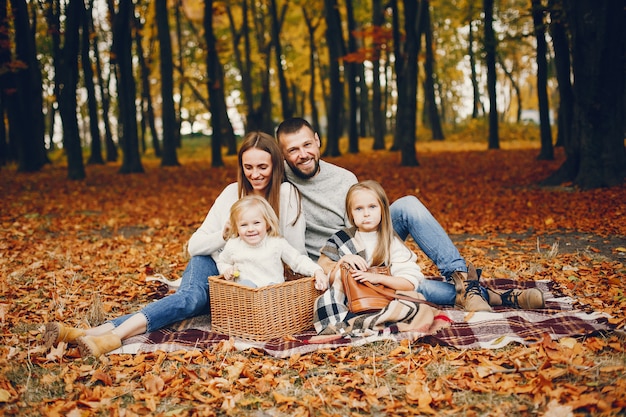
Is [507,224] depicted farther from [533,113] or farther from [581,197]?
[533,113]

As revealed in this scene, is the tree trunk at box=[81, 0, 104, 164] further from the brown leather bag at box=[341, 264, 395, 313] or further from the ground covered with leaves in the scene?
the brown leather bag at box=[341, 264, 395, 313]

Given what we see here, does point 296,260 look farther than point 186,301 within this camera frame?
No

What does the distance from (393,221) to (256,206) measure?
122 centimetres

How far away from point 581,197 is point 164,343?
7977 mm

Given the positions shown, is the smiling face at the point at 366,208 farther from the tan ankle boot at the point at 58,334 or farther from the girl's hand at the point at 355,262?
the tan ankle boot at the point at 58,334

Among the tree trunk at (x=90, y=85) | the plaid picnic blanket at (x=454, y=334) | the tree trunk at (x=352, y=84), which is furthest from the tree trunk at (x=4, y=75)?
the plaid picnic blanket at (x=454, y=334)

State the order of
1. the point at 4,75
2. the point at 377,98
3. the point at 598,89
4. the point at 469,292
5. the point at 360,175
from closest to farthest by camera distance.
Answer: the point at 469,292 < the point at 598,89 < the point at 360,175 < the point at 4,75 < the point at 377,98

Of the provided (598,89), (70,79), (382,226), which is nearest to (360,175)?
(598,89)

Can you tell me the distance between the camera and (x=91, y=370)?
3391 millimetres

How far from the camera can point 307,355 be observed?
11.8ft

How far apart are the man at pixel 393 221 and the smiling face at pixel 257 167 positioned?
0.31 meters

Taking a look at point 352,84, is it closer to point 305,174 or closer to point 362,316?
point 305,174

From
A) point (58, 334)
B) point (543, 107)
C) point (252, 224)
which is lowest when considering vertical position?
point (58, 334)

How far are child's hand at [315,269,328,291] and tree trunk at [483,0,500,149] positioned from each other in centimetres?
1462
